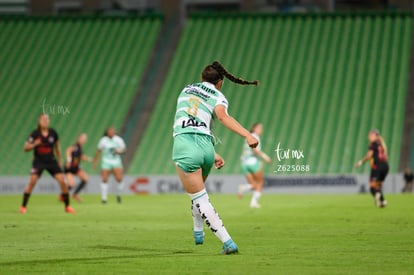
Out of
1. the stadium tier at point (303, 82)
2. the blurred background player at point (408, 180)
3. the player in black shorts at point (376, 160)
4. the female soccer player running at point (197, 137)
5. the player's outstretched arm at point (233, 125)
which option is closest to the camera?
the player's outstretched arm at point (233, 125)

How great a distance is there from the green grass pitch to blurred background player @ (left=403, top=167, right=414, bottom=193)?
10.8 meters

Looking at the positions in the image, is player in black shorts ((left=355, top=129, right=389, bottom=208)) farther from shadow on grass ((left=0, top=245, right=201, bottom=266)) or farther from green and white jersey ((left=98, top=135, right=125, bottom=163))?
shadow on grass ((left=0, top=245, right=201, bottom=266))

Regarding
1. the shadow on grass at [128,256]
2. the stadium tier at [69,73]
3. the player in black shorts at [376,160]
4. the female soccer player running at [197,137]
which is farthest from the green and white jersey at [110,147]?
the female soccer player running at [197,137]

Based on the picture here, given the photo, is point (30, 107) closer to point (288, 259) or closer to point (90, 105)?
point (90, 105)

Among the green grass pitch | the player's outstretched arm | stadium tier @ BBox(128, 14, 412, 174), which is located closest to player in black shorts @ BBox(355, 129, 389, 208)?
the green grass pitch

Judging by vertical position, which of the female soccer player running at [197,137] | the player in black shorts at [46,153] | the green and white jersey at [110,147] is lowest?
the female soccer player running at [197,137]

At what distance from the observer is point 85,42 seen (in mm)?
49656

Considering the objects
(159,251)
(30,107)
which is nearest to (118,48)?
(30,107)

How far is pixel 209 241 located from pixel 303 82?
30192 millimetres

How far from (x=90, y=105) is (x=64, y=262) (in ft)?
111

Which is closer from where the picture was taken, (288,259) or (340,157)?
(288,259)

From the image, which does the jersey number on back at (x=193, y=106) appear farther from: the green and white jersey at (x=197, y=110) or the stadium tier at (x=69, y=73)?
the stadium tier at (x=69, y=73)

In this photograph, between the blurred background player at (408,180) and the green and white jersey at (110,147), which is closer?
the green and white jersey at (110,147)

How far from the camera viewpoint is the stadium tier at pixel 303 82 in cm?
4200
